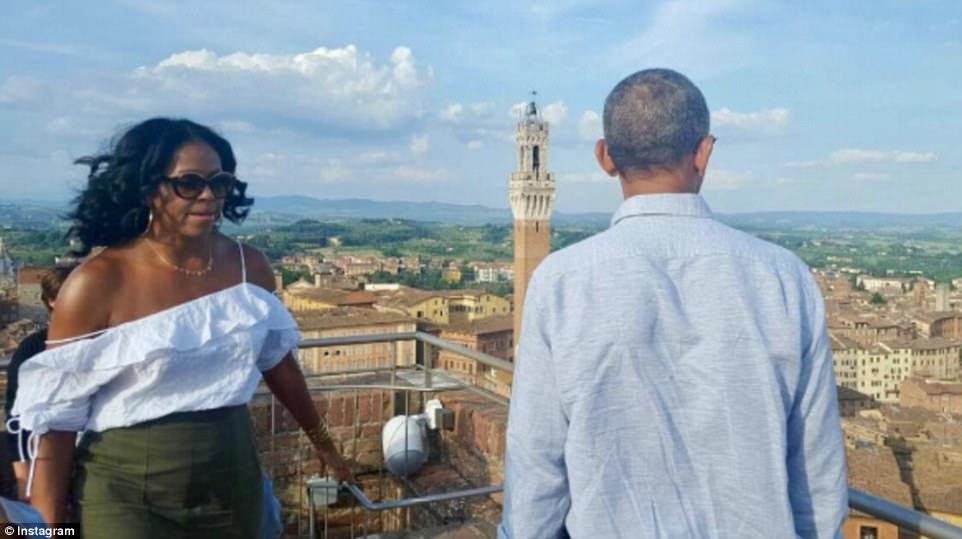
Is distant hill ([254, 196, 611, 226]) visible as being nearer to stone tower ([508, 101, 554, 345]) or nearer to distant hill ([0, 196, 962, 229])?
distant hill ([0, 196, 962, 229])

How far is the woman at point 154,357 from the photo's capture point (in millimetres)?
1434

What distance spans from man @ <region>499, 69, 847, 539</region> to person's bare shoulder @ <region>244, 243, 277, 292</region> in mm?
849

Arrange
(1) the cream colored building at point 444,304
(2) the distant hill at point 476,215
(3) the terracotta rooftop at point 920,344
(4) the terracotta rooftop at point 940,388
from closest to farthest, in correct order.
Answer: (4) the terracotta rooftop at point 940,388 → (3) the terracotta rooftop at point 920,344 → (1) the cream colored building at point 444,304 → (2) the distant hill at point 476,215

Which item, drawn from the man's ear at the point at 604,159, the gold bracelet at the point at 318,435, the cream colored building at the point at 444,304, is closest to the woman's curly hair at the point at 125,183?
the gold bracelet at the point at 318,435

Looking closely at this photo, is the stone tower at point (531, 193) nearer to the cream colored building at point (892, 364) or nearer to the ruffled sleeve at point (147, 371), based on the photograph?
the cream colored building at point (892, 364)

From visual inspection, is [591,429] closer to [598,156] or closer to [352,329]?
[598,156]

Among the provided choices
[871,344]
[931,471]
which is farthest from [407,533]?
[871,344]

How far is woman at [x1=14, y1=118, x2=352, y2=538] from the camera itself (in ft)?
4.70

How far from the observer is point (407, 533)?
290 centimetres

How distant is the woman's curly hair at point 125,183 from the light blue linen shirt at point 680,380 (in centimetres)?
89

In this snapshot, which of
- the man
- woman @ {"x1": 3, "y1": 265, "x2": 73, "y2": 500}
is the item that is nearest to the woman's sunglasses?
woman @ {"x1": 3, "y1": 265, "x2": 73, "y2": 500}

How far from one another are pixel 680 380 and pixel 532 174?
161 ft

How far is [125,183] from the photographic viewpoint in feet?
5.08

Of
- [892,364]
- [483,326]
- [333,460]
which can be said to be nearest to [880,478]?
[333,460]
